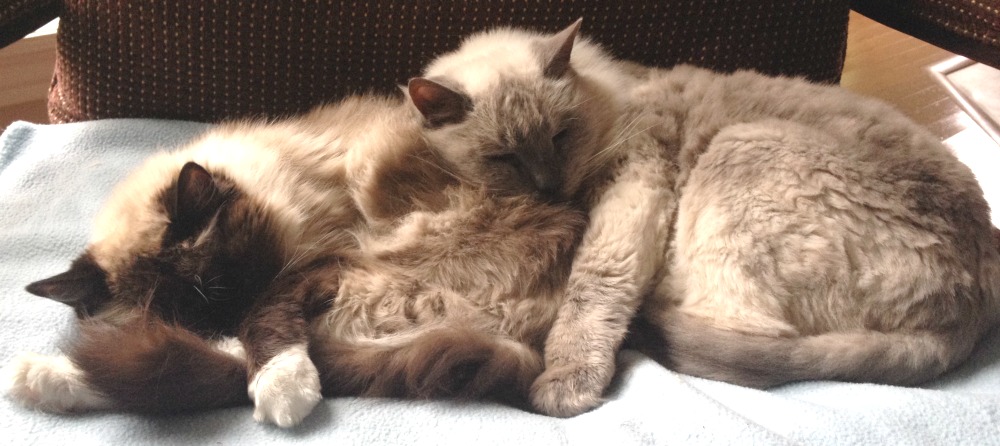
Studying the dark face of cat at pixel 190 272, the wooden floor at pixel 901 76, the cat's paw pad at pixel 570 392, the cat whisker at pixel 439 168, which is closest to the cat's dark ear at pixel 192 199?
the dark face of cat at pixel 190 272

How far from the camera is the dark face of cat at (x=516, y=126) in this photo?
1.40m

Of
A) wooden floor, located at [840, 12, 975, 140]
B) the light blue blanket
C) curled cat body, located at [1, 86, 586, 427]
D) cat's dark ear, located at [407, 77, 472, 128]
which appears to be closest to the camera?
the light blue blanket

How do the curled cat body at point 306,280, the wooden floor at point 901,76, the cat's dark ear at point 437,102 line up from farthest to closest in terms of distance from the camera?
the wooden floor at point 901,76 < the cat's dark ear at point 437,102 < the curled cat body at point 306,280

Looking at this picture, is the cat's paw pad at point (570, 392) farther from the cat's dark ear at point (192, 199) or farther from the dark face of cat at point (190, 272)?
the cat's dark ear at point (192, 199)

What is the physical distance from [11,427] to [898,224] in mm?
1630

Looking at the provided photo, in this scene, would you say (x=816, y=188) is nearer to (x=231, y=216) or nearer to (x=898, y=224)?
(x=898, y=224)

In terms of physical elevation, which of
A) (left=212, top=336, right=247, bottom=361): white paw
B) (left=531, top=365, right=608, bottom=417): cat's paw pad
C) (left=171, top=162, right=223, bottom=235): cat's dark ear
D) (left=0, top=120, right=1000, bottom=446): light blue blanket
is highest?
(left=171, top=162, right=223, bottom=235): cat's dark ear

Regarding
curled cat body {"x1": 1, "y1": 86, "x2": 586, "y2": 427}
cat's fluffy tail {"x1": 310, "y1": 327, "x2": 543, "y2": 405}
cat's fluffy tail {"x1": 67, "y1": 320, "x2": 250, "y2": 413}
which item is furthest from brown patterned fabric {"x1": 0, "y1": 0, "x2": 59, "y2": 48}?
cat's fluffy tail {"x1": 310, "y1": 327, "x2": 543, "y2": 405}

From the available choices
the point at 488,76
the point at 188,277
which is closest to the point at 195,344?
the point at 188,277

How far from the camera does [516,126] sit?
1399mm

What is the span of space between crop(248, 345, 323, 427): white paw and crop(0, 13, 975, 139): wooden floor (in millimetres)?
2177

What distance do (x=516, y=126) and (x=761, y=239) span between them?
542 mm

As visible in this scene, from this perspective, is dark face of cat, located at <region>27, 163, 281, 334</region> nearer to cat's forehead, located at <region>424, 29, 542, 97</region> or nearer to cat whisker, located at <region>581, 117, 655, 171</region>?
cat's forehead, located at <region>424, 29, 542, 97</region>

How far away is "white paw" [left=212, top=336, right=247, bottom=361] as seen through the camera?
1.24 metres
